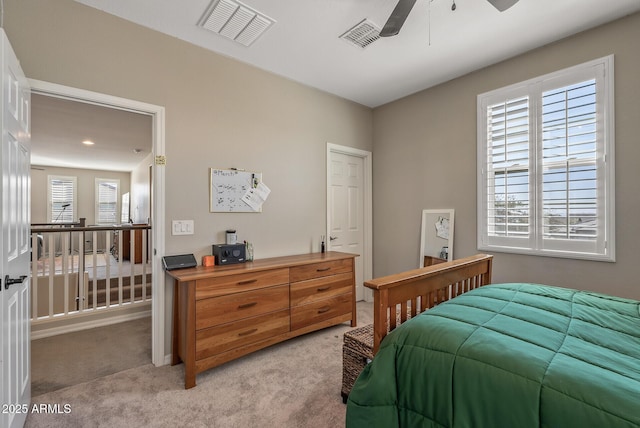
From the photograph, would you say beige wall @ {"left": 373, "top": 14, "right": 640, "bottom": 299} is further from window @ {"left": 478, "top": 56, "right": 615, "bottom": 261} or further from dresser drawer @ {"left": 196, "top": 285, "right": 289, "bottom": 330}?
dresser drawer @ {"left": 196, "top": 285, "right": 289, "bottom": 330}

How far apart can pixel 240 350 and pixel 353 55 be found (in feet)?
9.35

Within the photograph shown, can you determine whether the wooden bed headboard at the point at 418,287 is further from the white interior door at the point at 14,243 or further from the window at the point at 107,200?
the window at the point at 107,200

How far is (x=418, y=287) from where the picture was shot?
1718 mm

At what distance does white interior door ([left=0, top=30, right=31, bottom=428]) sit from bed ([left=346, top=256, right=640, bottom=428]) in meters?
1.68

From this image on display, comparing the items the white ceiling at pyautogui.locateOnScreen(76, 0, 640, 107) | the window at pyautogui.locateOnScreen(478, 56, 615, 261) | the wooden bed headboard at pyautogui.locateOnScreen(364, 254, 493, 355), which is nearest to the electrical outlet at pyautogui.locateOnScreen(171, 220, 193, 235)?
the white ceiling at pyautogui.locateOnScreen(76, 0, 640, 107)

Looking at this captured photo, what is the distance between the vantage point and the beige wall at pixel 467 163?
88.0 inches

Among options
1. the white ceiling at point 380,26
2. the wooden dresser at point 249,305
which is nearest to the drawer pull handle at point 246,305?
the wooden dresser at point 249,305

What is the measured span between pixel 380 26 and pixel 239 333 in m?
2.74

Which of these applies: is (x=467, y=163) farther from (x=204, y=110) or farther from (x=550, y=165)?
(x=204, y=110)

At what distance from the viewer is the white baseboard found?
3043 mm

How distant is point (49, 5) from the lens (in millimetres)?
2016

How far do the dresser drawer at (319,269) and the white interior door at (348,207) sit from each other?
0.55 m

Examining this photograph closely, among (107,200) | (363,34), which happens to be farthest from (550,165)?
(107,200)

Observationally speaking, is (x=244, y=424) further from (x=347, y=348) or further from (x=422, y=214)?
(x=422, y=214)
